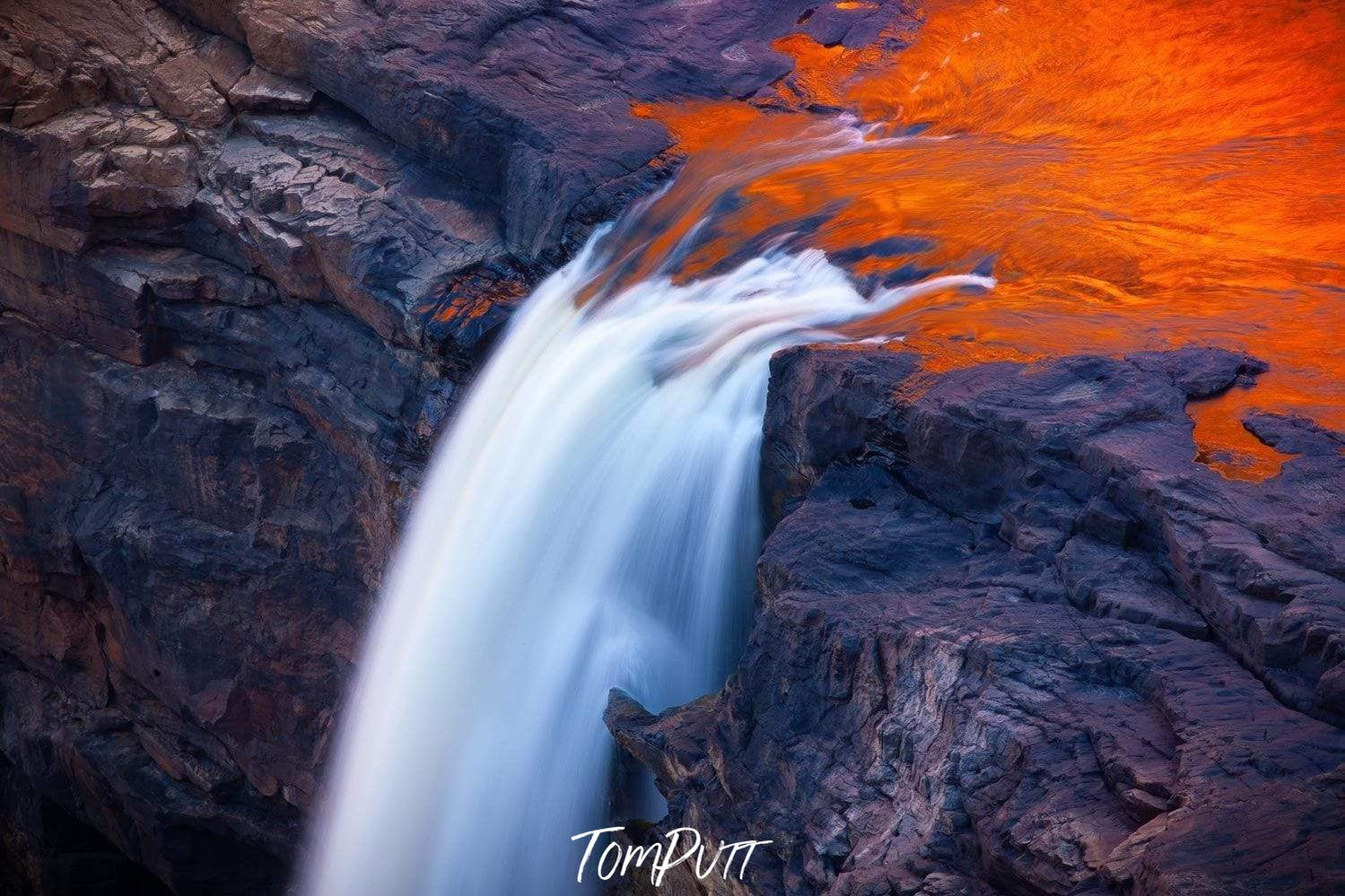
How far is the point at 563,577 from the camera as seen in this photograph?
502 cm

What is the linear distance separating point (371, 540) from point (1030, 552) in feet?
14.9

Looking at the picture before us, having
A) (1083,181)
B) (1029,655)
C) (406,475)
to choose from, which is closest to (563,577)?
(406,475)

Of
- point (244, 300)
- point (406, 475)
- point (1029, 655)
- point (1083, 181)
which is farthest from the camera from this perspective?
point (244, 300)

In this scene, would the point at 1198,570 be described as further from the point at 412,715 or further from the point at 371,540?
the point at 371,540

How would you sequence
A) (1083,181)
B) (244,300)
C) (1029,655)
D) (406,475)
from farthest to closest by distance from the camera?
(244,300) → (406,475) → (1083,181) → (1029,655)

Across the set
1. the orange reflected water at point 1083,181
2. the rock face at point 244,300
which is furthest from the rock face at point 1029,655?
the rock face at point 244,300

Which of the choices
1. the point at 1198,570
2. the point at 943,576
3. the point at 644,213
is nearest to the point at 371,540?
the point at 644,213

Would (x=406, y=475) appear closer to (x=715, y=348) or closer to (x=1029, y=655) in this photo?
(x=715, y=348)

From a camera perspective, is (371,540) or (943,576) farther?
(371,540)

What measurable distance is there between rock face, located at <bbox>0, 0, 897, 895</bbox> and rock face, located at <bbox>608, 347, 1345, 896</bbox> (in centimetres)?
310

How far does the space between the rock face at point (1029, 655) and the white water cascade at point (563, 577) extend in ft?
1.70

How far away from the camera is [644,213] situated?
6.68 meters

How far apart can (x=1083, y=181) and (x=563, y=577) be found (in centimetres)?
328

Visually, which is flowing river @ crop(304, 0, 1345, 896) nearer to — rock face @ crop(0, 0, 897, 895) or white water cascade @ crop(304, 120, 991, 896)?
white water cascade @ crop(304, 120, 991, 896)
